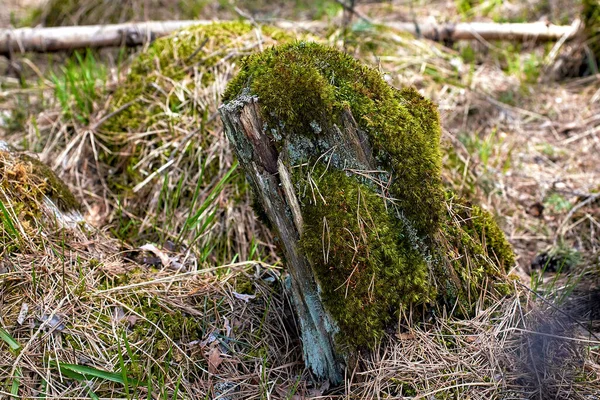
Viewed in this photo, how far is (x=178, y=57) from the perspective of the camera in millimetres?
4184

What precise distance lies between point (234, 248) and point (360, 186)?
4.80 ft

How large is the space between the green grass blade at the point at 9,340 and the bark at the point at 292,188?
3.77 ft

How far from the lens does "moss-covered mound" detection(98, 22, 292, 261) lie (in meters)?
3.42

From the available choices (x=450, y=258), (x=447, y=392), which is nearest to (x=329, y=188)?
(x=450, y=258)

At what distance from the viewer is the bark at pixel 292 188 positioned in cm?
216

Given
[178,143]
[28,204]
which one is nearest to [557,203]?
[178,143]

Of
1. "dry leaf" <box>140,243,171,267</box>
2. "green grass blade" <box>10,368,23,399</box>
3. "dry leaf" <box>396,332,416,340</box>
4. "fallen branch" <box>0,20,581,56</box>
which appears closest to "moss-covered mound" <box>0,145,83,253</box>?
"dry leaf" <box>140,243,171,267</box>

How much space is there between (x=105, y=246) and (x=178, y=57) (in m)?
1.87

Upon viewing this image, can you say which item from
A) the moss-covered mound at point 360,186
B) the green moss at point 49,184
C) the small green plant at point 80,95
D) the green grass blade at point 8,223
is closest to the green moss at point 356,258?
the moss-covered mound at point 360,186

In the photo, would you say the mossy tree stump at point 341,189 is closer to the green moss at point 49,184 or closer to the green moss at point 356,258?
the green moss at point 356,258

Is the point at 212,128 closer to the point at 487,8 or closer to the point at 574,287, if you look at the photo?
the point at 574,287

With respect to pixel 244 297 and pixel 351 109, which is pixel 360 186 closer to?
pixel 351 109

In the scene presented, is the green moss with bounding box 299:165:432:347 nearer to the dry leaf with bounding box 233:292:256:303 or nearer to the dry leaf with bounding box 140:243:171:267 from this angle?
the dry leaf with bounding box 233:292:256:303

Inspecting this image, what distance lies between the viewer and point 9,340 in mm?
2158
